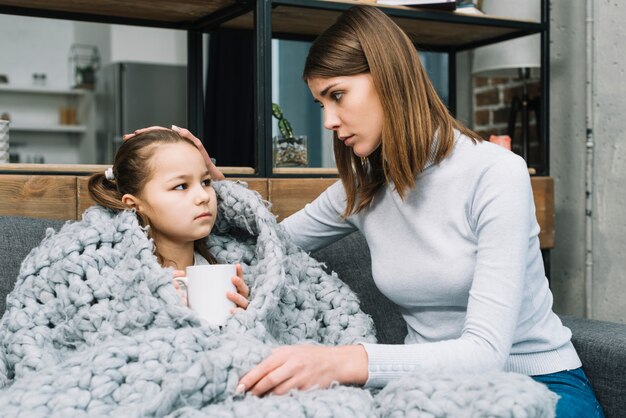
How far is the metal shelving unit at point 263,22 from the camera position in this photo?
1.94m

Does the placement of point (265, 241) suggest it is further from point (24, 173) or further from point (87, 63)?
point (87, 63)

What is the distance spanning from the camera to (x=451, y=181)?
4.48 ft

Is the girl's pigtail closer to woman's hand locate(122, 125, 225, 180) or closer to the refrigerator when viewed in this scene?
woman's hand locate(122, 125, 225, 180)

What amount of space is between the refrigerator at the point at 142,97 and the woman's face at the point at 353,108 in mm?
3809

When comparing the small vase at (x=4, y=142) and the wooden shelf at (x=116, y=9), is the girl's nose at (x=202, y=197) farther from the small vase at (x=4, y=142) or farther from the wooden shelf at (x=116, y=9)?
the wooden shelf at (x=116, y=9)

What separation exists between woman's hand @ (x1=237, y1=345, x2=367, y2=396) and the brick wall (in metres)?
1.97

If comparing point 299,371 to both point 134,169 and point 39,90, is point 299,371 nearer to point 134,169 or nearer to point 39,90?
point 134,169

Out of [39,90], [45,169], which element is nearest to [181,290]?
[45,169]

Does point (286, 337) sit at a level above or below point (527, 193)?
below

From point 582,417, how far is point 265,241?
0.63m

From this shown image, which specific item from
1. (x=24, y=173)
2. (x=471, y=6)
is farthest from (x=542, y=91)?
(x=24, y=173)

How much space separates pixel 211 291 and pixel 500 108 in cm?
217

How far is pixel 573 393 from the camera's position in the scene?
1352 mm

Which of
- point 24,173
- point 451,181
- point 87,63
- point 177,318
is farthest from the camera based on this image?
point 87,63
